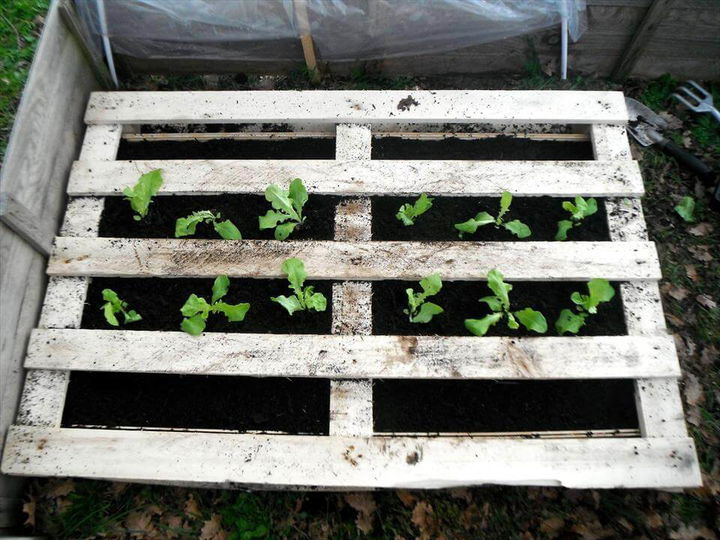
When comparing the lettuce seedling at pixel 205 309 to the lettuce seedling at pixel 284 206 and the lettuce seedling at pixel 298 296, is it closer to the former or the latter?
the lettuce seedling at pixel 298 296

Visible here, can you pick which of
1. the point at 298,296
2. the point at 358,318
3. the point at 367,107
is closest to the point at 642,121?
the point at 367,107

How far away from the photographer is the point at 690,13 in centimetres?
238

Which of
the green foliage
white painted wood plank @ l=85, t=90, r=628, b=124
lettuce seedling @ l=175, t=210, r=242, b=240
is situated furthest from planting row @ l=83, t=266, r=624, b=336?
the green foliage

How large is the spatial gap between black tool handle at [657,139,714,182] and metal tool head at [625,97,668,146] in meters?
0.07

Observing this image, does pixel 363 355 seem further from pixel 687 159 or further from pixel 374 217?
pixel 687 159

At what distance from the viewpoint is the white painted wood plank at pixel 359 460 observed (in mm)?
1637

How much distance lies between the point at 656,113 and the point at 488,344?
1.84 meters

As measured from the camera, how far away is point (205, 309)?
1.83 metres

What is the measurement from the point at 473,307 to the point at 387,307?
333 millimetres

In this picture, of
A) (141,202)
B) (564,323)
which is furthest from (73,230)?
(564,323)

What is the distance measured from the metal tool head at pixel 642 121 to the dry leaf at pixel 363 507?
224 cm

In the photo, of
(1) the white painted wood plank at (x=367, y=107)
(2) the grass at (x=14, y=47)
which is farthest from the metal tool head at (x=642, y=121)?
(2) the grass at (x=14, y=47)

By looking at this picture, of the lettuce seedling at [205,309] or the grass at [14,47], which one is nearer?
the lettuce seedling at [205,309]

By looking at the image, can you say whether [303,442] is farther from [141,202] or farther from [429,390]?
[141,202]
